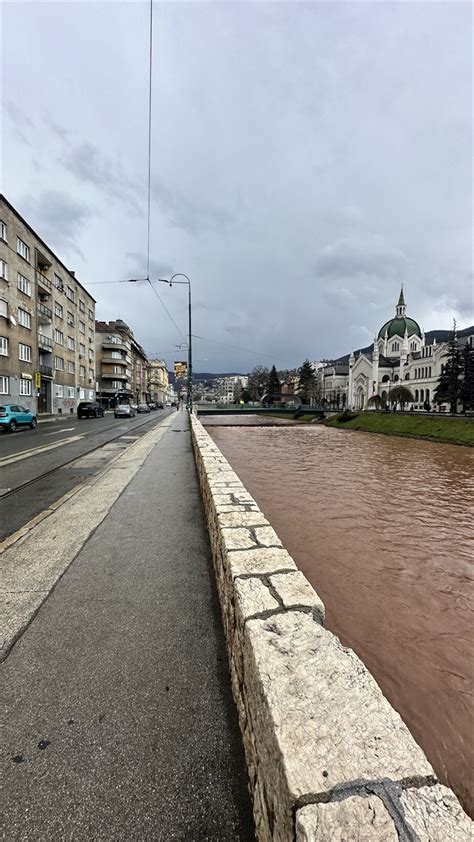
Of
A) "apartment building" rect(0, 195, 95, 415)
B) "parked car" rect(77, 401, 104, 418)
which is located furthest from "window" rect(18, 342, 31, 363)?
"parked car" rect(77, 401, 104, 418)

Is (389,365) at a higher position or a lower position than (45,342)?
higher

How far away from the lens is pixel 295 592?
2.07 meters

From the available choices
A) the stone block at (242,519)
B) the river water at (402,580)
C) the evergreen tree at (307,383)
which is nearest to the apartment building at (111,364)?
the evergreen tree at (307,383)

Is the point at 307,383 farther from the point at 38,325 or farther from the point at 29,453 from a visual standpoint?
the point at 29,453

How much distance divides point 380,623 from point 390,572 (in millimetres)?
1021

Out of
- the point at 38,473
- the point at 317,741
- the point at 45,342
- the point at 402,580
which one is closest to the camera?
the point at 317,741

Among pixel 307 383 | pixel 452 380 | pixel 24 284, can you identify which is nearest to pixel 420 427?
pixel 452 380

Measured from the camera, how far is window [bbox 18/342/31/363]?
30122 mm

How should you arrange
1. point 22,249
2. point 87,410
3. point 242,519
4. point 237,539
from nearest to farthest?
point 237,539, point 242,519, point 22,249, point 87,410

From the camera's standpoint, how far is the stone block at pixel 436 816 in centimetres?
89

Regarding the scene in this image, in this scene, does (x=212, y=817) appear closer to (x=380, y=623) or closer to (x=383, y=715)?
(x=383, y=715)

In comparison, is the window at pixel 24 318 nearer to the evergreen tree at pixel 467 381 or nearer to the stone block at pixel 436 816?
the stone block at pixel 436 816

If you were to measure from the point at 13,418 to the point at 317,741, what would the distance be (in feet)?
77.7

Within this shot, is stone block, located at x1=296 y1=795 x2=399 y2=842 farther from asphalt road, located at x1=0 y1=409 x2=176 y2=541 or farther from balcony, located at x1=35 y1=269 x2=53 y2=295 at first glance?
balcony, located at x1=35 y1=269 x2=53 y2=295
